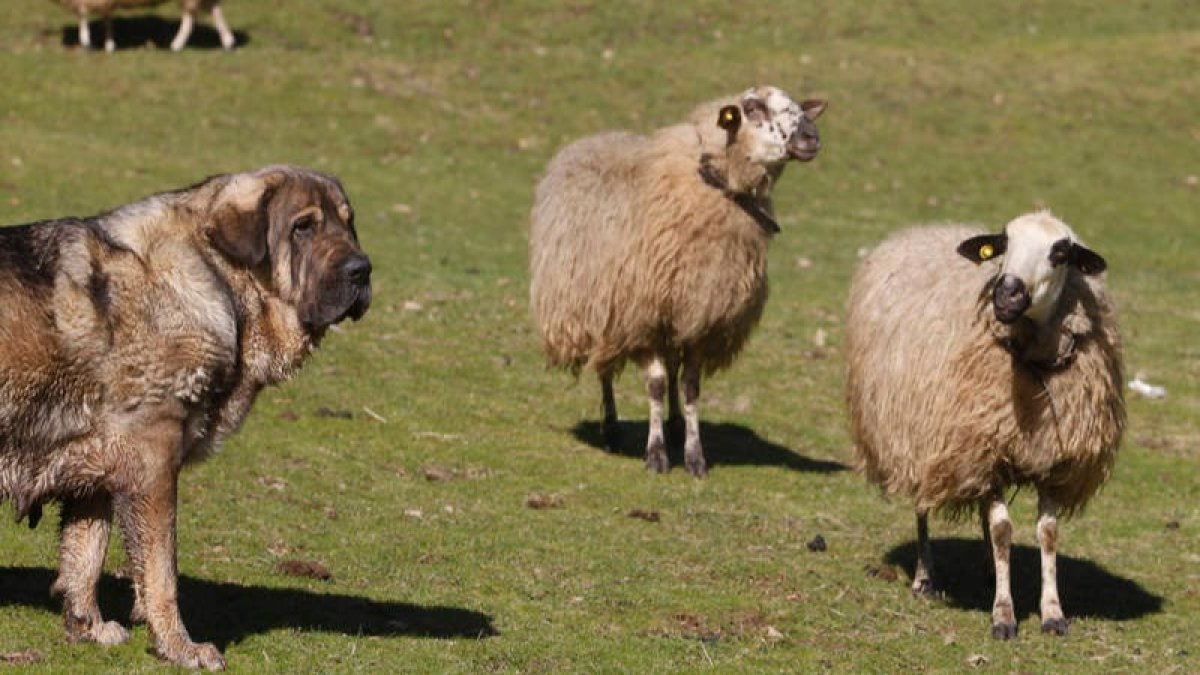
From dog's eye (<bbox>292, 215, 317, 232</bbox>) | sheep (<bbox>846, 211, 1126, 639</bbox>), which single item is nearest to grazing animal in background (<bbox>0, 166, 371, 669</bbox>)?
dog's eye (<bbox>292, 215, 317, 232</bbox>)

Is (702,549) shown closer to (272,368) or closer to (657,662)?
(657,662)

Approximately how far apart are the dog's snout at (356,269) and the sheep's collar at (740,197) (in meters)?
7.53

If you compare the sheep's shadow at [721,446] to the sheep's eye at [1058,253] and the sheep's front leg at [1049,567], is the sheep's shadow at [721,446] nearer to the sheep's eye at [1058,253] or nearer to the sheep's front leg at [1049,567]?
the sheep's front leg at [1049,567]

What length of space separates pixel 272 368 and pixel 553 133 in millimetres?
25182

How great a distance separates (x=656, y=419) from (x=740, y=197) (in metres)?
2.10

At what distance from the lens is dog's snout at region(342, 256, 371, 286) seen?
346 inches

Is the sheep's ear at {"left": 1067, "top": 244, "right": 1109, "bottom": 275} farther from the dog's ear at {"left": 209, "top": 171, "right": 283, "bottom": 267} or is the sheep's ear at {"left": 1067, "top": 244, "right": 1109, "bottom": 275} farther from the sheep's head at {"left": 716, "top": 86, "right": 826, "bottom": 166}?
the dog's ear at {"left": 209, "top": 171, "right": 283, "bottom": 267}

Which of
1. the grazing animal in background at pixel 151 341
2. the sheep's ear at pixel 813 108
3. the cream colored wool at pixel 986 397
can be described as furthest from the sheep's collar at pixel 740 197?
the grazing animal in background at pixel 151 341

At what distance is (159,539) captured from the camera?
859 cm

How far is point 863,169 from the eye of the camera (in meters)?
34.0

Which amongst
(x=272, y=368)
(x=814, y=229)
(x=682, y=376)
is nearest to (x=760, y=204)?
(x=682, y=376)

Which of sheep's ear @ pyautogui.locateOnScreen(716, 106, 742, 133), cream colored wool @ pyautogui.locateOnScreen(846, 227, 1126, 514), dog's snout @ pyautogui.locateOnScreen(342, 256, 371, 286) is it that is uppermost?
sheep's ear @ pyautogui.locateOnScreen(716, 106, 742, 133)

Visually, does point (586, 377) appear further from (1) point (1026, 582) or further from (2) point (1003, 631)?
(2) point (1003, 631)

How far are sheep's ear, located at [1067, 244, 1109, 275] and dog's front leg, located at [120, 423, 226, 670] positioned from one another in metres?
5.86
